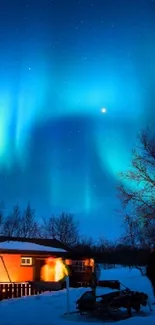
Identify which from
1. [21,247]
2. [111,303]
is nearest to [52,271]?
[21,247]

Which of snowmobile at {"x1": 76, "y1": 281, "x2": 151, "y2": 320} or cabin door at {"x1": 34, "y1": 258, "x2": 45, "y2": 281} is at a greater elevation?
cabin door at {"x1": 34, "y1": 258, "x2": 45, "y2": 281}

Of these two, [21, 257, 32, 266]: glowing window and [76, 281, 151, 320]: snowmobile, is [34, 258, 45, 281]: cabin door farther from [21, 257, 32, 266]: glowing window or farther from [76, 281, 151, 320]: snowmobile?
[76, 281, 151, 320]: snowmobile

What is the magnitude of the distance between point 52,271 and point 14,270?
3677 millimetres

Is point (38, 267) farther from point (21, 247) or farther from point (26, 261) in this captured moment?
point (21, 247)

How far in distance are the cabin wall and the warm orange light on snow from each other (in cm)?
134

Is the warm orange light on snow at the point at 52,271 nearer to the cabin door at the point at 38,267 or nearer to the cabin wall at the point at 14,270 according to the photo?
the cabin door at the point at 38,267

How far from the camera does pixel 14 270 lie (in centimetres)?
3297

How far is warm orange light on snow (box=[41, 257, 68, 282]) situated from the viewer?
34.8 metres

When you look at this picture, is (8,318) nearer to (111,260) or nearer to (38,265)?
(38,265)

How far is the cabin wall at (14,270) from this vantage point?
32375 millimetres

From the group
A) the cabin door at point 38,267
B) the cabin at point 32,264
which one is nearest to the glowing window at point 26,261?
the cabin at point 32,264

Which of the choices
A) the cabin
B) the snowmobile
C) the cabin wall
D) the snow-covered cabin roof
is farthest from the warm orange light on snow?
the snowmobile

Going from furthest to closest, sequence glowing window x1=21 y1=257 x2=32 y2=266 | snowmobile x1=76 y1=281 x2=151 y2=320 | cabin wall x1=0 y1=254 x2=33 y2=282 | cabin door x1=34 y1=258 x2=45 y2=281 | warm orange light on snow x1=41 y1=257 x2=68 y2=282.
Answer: warm orange light on snow x1=41 y1=257 x2=68 y2=282
cabin door x1=34 y1=258 x2=45 y2=281
glowing window x1=21 y1=257 x2=32 y2=266
cabin wall x1=0 y1=254 x2=33 y2=282
snowmobile x1=76 y1=281 x2=151 y2=320

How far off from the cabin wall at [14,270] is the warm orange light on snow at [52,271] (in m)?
1.34
